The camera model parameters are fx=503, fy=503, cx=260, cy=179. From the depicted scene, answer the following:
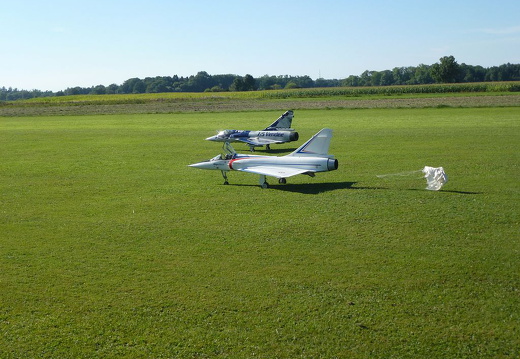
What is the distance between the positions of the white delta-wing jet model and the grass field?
958 mm

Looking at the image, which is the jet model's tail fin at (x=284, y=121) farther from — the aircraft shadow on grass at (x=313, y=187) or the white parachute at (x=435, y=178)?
the white parachute at (x=435, y=178)

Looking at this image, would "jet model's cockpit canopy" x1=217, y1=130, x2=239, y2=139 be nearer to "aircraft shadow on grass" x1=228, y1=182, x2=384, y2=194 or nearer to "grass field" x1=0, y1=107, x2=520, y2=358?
"grass field" x1=0, y1=107, x2=520, y2=358

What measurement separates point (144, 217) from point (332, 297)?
387 inches

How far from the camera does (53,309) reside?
40.0 feet

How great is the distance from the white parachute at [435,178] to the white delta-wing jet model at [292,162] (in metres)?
4.20

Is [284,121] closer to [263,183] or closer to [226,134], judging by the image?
[226,134]

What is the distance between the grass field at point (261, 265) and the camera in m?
10.7

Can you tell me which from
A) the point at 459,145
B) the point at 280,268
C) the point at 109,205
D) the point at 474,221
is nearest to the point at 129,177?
the point at 109,205

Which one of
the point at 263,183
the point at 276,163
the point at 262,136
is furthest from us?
the point at 262,136

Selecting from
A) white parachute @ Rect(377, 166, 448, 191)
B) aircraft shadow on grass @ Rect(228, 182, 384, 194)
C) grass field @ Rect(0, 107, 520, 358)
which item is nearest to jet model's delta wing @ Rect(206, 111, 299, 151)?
grass field @ Rect(0, 107, 520, 358)

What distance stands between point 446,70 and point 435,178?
16473 centimetres

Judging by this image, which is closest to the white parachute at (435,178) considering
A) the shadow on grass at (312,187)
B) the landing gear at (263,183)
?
the shadow on grass at (312,187)

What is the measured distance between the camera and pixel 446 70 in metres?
173

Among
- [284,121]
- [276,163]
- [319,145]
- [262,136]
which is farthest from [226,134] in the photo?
[319,145]
